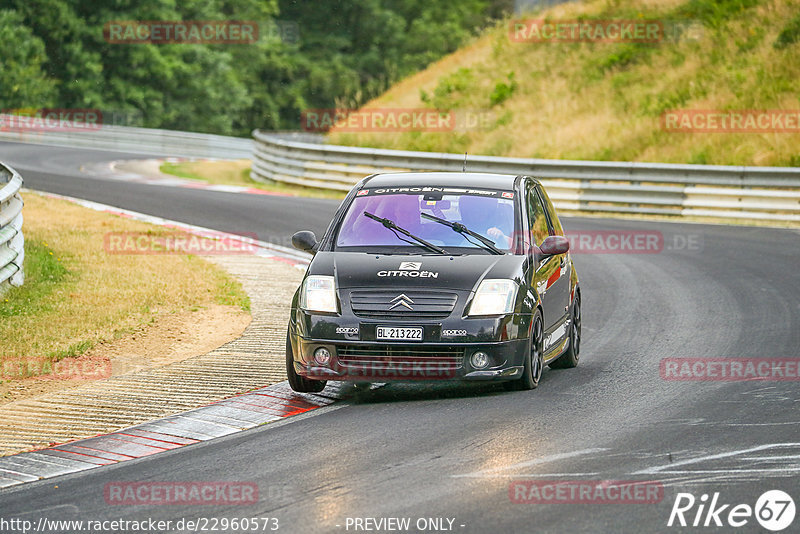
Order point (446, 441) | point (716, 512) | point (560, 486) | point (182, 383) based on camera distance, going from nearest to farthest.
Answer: point (716, 512) < point (560, 486) < point (446, 441) < point (182, 383)

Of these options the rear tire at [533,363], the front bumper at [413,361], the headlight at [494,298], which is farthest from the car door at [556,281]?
the front bumper at [413,361]

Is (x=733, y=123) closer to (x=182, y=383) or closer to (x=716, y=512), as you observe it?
(x=182, y=383)

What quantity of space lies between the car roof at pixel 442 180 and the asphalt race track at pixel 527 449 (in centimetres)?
172

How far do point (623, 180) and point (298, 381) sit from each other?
643 inches

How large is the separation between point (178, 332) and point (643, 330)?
479 cm

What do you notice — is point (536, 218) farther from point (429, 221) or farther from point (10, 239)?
point (10, 239)

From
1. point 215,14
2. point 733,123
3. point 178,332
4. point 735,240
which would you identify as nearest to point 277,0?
point 215,14

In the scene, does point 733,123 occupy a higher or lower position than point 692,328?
higher

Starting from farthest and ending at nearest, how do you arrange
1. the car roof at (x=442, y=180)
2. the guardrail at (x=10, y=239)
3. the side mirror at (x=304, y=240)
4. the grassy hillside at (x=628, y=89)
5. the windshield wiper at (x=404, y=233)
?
the grassy hillside at (x=628, y=89)
the guardrail at (x=10, y=239)
the car roof at (x=442, y=180)
the side mirror at (x=304, y=240)
the windshield wiper at (x=404, y=233)

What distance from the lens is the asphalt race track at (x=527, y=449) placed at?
20.4 ft

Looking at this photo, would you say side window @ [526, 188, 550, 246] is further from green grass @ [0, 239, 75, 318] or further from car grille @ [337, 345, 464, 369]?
green grass @ [0, 239, 75, 318]

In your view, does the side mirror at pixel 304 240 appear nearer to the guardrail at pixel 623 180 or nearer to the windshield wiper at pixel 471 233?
the windshield wiper at pixel 471 233

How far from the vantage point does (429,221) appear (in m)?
9.85

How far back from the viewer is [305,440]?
25.6 feet
